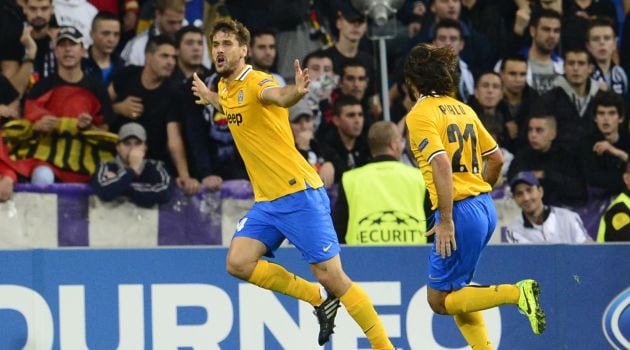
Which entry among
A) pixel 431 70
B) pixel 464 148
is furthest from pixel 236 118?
pixel 464 148

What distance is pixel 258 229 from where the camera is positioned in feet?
31.7

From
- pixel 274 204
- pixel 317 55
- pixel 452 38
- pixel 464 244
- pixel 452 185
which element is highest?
pixel 452 38

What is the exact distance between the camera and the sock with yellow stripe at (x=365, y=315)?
962 centimetres

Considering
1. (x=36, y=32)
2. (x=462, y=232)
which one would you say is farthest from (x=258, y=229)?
(x=36, y=32)

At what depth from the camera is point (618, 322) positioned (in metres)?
10.4

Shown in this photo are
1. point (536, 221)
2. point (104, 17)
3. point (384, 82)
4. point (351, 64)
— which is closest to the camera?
point (536, 221)

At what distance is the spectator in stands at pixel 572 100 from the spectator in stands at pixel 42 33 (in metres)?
4.03

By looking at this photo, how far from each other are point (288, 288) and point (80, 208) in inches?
119

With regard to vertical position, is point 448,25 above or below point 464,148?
above

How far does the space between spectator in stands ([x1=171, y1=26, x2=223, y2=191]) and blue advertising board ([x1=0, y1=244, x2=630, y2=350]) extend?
6.64ft

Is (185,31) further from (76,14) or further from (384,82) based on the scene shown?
(384,82)

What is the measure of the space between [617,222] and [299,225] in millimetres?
3090

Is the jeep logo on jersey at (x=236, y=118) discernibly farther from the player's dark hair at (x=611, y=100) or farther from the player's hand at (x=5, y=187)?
the player's dark hair at (x=611, y=100)

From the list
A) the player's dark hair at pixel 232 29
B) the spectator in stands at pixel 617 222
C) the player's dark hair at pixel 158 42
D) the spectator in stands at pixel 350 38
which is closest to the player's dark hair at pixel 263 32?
the spectator in stands at pixel 350 38
